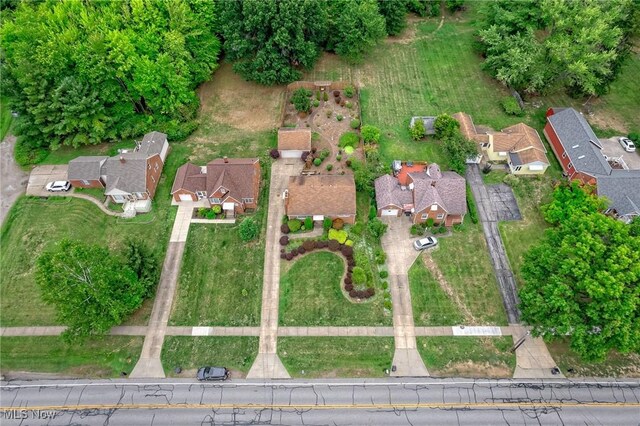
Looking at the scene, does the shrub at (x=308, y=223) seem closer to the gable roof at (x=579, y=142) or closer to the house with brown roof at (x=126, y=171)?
the house with brown roof at (x=126, y=171)

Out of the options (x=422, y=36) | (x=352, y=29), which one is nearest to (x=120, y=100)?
(x=352, y=29)

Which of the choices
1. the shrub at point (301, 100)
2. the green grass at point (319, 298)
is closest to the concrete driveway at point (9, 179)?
the green grass at point (319, 298)

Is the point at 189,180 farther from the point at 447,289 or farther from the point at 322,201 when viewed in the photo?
the point at 447,289

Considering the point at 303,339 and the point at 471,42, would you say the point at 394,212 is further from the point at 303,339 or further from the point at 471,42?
the point at 471,42

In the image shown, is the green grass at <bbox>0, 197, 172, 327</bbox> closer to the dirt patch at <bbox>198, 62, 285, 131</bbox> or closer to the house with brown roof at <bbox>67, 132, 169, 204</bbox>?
the house with brown roof at <bbox>67, 132, 169, 204</bbox>

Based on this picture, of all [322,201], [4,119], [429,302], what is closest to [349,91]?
[322,201]

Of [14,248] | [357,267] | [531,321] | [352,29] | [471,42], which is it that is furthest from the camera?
[471,42]
